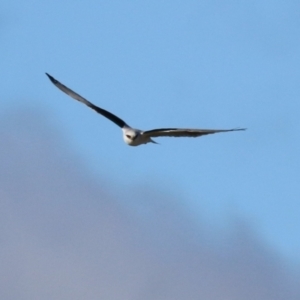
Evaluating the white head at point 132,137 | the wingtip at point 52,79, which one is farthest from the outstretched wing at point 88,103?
the white head at point 132,137

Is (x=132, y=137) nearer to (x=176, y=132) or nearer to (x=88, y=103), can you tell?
(x=176, y=132)

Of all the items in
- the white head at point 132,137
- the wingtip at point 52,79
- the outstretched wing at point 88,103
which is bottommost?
the white head at point 132,137

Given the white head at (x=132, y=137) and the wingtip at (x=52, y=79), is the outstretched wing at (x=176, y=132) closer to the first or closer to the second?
the white head at (x=132, y=137)

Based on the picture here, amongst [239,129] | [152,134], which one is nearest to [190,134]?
[152,134]

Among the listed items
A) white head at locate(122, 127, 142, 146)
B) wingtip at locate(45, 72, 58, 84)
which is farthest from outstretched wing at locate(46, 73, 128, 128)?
white head at locate(122, 127, 142, 146)

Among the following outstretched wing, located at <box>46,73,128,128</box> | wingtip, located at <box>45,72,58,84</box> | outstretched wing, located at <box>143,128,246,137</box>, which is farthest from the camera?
wingtip, located at <box>45,72,58,84</box>

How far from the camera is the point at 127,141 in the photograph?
4497cm

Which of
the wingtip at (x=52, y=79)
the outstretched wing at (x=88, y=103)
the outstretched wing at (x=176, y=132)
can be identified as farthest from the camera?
the wingtip at (x=52, y=79)

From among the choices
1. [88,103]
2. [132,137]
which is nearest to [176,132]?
[132,137]

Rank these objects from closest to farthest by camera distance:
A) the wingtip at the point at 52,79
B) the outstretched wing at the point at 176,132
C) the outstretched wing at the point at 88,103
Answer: the outstretched wing at the point at 176,132, the outstretched wing at the point at 88,103, the wingtip at the point at 52,79

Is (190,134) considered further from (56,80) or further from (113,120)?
(56,80)

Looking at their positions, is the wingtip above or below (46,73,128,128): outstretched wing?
above

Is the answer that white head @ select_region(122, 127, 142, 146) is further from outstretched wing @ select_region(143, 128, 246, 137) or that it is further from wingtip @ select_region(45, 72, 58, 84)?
wingtip @ select_region(45, 72, 58, 84)

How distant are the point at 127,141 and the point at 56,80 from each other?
706cm
